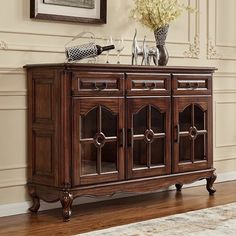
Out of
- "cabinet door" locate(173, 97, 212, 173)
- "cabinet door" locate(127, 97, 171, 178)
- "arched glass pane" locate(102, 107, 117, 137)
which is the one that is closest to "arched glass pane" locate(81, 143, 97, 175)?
"arched glass pane" locate(102, 107, 117, 137)

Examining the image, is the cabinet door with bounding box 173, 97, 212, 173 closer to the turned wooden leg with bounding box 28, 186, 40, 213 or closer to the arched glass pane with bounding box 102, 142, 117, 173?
the arched glass pane with bounding box 102, 142, 117, 173

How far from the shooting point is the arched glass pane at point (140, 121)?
348 centimetres

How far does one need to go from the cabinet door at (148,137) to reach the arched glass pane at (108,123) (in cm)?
10

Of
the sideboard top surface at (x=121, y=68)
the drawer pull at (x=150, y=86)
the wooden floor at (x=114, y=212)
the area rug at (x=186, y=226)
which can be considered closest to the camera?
the area rug at (x=186, y=226)

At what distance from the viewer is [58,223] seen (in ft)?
10.3

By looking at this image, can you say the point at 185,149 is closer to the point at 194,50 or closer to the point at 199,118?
the point at 199,118

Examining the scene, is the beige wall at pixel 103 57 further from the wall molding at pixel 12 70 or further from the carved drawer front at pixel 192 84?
the carved drawer front at pixel 192 84

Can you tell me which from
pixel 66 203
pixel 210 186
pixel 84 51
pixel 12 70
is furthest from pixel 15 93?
pixel 210 186

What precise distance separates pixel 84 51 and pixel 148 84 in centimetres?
42

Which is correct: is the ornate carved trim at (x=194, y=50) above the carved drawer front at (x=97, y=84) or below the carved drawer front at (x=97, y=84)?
above

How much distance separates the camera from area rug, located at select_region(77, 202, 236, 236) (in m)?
2.89

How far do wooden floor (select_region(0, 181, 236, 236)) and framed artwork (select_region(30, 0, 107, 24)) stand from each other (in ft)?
3.65

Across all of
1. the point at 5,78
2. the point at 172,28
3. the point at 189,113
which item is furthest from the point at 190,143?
the point at 5,78

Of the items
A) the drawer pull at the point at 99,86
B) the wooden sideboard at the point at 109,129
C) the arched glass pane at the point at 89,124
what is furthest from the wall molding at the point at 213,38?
the arched glass pane at the point at 89,124
